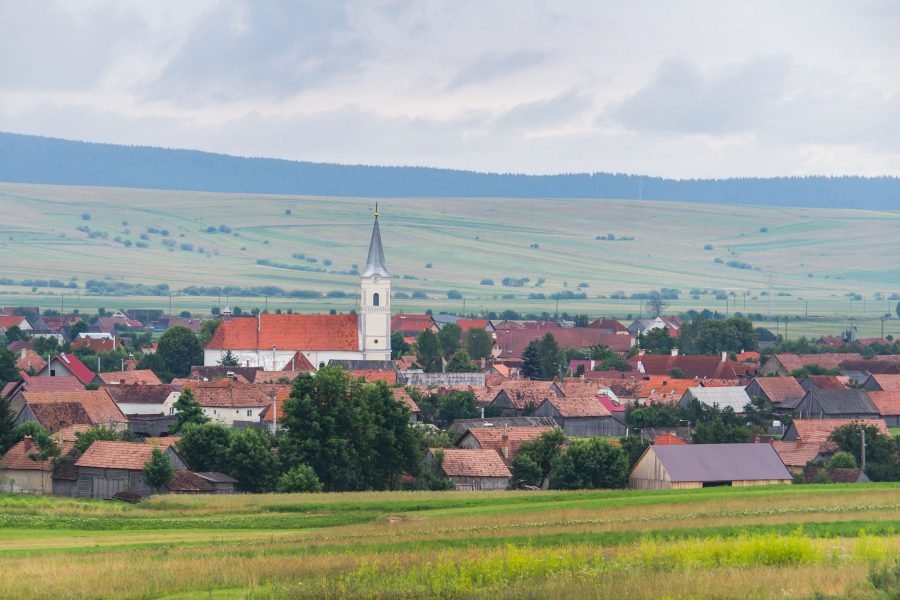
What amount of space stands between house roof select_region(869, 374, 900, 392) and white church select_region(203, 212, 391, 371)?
1501 inches

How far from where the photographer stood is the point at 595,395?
98062mm

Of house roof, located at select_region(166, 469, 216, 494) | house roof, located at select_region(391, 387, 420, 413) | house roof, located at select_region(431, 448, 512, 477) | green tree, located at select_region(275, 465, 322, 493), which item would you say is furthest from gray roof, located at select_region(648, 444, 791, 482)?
house roof, located at select_region(391, 387, 420, 413)

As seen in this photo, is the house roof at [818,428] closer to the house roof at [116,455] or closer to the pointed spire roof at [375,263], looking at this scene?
the house roof at [116,455]

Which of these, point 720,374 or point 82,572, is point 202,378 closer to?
point 720,374

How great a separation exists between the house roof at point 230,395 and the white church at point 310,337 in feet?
129

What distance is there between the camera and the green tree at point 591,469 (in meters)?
59.8

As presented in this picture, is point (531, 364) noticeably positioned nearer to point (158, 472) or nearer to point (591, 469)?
point (591, 469)

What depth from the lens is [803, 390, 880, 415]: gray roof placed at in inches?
3499

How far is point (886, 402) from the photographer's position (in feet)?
307

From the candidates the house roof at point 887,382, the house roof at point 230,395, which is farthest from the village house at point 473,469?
the house roof at point 887,382

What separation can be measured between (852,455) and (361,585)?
37.7 meters

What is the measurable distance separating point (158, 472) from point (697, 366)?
6737 centimetres

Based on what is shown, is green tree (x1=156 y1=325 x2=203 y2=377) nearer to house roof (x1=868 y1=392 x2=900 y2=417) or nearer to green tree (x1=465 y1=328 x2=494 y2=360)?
green tree (x1=465 y1=328 x2=494 y2=360)

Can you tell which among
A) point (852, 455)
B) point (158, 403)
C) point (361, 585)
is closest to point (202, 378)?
point (158, 403)
